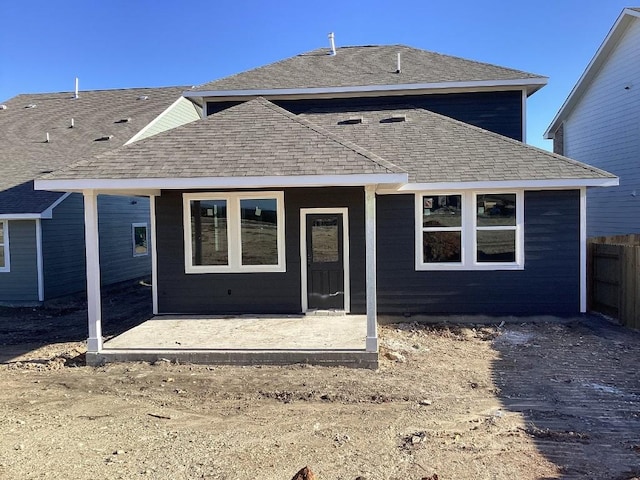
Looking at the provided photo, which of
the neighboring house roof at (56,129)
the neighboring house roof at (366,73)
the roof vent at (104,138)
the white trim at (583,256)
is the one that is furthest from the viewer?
the roof vent at (104,138)

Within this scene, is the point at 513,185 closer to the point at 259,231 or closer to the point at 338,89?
the point at 259,231

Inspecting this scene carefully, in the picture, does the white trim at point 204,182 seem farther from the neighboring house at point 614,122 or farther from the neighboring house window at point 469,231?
the neighboring house at point 614,122

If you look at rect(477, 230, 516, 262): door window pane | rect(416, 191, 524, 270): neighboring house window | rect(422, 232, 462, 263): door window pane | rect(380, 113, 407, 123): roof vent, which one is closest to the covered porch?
rect(422, 232, 462, 263): door window pane

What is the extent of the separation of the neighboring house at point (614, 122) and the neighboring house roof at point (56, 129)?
15.4 meters

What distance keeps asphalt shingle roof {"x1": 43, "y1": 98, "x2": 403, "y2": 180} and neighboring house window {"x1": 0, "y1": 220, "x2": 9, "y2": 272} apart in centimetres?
714

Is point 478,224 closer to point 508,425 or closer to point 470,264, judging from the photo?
point 470,264

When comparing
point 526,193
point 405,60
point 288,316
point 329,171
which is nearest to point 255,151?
point 329,171

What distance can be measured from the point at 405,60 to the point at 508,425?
1242 centimetres

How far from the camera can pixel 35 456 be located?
4.73 m

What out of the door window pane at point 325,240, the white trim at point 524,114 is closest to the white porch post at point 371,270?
the door window pane at point 325,240

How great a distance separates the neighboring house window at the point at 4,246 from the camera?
1384 centimetres

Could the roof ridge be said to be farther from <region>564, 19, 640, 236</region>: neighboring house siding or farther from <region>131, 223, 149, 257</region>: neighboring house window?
<region>564, 19, 640, 236</region>: neighboring house siding

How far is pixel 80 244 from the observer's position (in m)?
15.5

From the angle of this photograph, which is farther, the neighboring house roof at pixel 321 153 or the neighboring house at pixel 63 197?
the neighboring house at pixel 63 197
